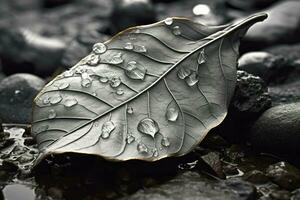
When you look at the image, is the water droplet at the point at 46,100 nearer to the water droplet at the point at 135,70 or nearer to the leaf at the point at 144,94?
the leaf at the point at 144,94

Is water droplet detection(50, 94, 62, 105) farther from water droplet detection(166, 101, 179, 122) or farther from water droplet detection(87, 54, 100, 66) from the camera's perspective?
water droplet detection(166, 101, 179, 122)

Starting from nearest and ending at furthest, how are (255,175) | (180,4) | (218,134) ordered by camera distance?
(255,175)
(218,134)
(180,4)

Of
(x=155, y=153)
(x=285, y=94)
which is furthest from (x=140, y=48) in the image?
(x=285, y=94)

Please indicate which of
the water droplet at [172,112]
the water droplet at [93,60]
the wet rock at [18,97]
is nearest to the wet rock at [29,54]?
the wet rock at [18,97]

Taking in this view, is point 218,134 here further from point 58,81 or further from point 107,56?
point 58,81

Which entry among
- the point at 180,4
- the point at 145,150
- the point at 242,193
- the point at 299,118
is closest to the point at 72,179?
the point at 145,150

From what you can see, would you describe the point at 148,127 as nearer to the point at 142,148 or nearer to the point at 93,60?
the point at 142,148
